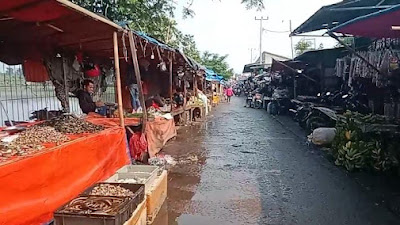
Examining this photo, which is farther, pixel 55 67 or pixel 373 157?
pixel 55 67

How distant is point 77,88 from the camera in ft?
30.2

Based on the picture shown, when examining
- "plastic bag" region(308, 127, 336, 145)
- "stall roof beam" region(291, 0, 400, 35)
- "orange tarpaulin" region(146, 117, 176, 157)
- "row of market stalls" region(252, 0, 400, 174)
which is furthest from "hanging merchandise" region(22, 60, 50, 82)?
"plastic bag" region(308, 127, 336, 145)

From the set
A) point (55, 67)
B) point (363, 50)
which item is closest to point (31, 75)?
point (55, 67)

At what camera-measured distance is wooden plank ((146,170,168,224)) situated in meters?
4.69

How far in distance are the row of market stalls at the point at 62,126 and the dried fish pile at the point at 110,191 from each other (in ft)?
1.26

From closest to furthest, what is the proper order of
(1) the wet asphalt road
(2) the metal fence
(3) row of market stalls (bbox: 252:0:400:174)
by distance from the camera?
(1) the wet asphalt road, (3) row of market stalls (bbox: 252:0:400:174), (2) the metal fence

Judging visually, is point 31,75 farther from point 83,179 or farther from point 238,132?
point 238,132

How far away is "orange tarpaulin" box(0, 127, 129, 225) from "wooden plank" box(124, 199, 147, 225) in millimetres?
975

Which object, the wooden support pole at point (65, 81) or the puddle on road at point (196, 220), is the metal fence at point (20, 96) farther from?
the puddle on road at point (196, 220)

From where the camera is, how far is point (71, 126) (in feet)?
19.6

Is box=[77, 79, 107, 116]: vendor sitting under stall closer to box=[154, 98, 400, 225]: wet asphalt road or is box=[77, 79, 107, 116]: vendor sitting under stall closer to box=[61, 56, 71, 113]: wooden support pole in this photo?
box=[61, 56, 71, 113]: wooden support pole

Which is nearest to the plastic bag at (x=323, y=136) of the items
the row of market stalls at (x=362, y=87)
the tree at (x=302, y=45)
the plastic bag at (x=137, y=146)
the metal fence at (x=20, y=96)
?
the row of market stalls at (x=362, y=87)

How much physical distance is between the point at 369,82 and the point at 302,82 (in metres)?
8.17

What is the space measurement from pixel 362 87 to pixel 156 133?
237 inches
